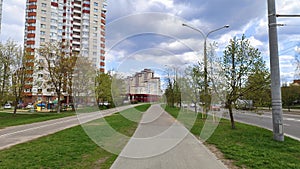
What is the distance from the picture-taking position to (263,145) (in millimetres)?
8195

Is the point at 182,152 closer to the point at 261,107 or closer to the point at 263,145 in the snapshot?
the point at 263,145

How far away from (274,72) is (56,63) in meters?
29.6

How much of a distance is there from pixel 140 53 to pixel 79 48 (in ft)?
243

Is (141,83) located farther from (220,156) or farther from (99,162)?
(99,162)

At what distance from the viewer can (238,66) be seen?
474 inches

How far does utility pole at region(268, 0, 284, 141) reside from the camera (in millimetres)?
9133

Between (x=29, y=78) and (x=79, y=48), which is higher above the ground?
(x=79, y=48)

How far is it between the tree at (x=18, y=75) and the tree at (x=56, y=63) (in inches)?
185

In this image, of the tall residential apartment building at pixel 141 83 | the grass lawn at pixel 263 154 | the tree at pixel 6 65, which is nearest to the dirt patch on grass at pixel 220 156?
the grass lawn at pixel 263 154

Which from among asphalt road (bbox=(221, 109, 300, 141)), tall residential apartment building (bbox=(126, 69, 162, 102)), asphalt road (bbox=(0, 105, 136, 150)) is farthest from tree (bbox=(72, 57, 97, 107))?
asphalt road (bbox=(221, 109, 300, 141))

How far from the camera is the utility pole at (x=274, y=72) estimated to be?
9.13 m

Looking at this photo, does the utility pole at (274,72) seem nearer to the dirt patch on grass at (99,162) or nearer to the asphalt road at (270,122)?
the asphalt road at (270,122)

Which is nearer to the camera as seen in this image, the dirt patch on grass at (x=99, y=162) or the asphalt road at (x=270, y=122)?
the dirt patch on grass at (x=99, y=162)

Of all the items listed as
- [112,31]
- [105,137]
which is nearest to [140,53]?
[112,31]
